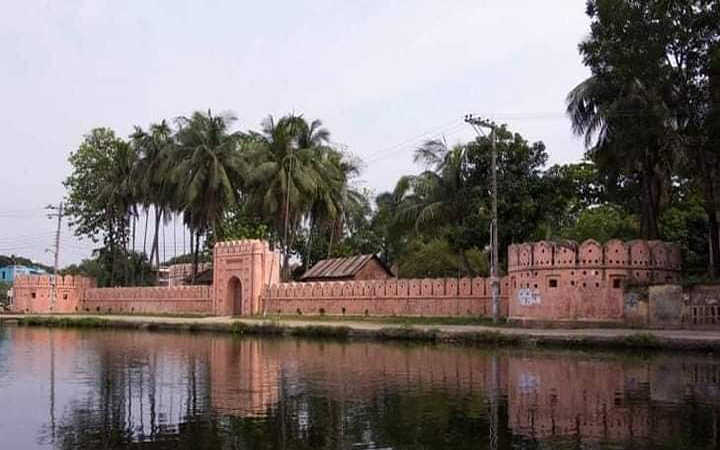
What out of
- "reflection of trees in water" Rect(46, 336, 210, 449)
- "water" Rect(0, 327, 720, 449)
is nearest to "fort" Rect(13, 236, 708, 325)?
"water" Rect(0, 327, 720, 449)

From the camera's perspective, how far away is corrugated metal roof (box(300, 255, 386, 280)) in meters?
47.2

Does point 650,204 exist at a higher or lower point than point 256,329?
higher

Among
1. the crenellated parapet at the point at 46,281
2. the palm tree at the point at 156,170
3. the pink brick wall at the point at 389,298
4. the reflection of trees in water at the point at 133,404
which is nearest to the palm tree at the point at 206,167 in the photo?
the palm tree at the point at 156,170

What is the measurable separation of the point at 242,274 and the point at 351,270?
251 inches

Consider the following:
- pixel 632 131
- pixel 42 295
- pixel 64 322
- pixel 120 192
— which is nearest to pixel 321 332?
pixel 632 131

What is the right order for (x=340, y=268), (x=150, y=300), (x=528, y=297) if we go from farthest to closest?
(x=150, y=300) → (x=340, y=268) → (x=528, y=297)

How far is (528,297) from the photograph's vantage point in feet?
104

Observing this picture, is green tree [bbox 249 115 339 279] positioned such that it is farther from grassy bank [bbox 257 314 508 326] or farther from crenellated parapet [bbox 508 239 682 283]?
crenellated parapet [bbox 508 239 682 283]

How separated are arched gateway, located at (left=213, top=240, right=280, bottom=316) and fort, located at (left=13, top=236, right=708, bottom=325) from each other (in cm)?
6

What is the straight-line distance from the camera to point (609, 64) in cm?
2981

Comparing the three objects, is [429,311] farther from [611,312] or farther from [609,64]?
[609,64]

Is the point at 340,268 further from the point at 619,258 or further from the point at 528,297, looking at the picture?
the point at 619,258

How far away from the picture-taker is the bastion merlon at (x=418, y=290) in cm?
3036

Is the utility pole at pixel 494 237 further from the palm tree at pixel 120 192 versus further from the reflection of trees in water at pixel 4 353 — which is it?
the palm tree at pixel 120 192
